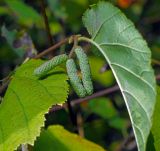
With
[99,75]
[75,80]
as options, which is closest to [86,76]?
[75,80]

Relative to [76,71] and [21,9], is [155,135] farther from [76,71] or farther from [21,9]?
A: [21,9]

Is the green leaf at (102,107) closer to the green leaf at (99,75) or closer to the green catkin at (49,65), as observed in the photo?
the green leaf at (99,75)

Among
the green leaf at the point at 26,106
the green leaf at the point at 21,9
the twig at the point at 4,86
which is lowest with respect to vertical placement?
the green leaf at the point at 26,106

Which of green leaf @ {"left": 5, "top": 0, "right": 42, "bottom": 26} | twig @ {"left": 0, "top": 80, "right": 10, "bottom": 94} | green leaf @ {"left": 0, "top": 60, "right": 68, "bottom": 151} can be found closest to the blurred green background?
green leaf @ {"left": 5, "top": 0, "right": 42, "bottom": 26}

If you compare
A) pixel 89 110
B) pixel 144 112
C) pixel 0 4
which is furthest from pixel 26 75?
pixel 0 4

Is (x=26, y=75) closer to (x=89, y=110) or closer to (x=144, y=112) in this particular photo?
(x=144, y=112)

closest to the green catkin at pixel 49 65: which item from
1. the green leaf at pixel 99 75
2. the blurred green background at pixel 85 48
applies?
the blurred green background at pixel 85 48

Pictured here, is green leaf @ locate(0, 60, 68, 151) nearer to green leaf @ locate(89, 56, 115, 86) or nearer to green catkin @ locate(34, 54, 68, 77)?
green catkin @ locate(34, 54, 68, 77)

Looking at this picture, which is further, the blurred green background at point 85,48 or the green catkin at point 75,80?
the blurred green background at point 85,48
